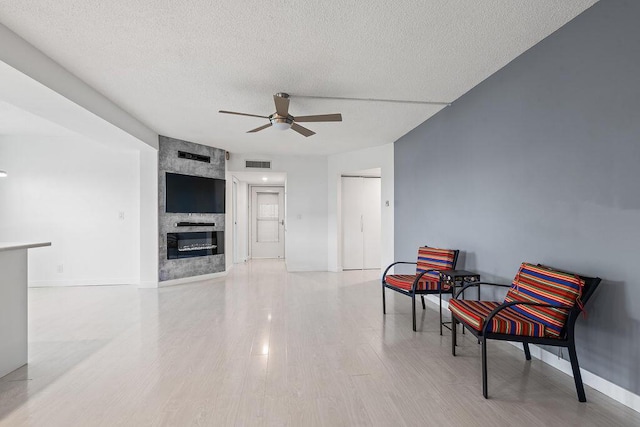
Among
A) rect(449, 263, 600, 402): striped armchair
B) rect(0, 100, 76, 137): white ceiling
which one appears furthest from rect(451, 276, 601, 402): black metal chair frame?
rect(0, 100, 76, 137): white ceiling

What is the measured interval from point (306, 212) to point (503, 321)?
5.31 m

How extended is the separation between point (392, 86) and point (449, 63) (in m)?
0.64

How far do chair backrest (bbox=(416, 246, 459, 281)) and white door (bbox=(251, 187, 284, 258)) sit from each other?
5.89 m

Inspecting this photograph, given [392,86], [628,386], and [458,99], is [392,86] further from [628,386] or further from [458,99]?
[628,386]

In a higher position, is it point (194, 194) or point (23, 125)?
point (23, 125)

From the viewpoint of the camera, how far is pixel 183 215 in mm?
5879

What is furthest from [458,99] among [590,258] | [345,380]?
[345,380]

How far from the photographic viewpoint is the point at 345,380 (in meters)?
2.31

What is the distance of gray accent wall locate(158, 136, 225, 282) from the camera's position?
5.58 meters

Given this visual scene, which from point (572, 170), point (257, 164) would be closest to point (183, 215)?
point (257, 164)

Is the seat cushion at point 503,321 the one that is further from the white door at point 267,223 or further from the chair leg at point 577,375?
the white door at point 267,223

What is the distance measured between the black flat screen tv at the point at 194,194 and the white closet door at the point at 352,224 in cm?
265

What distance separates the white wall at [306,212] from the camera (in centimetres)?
712

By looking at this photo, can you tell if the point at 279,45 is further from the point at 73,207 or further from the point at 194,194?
→ the point at 73,207
